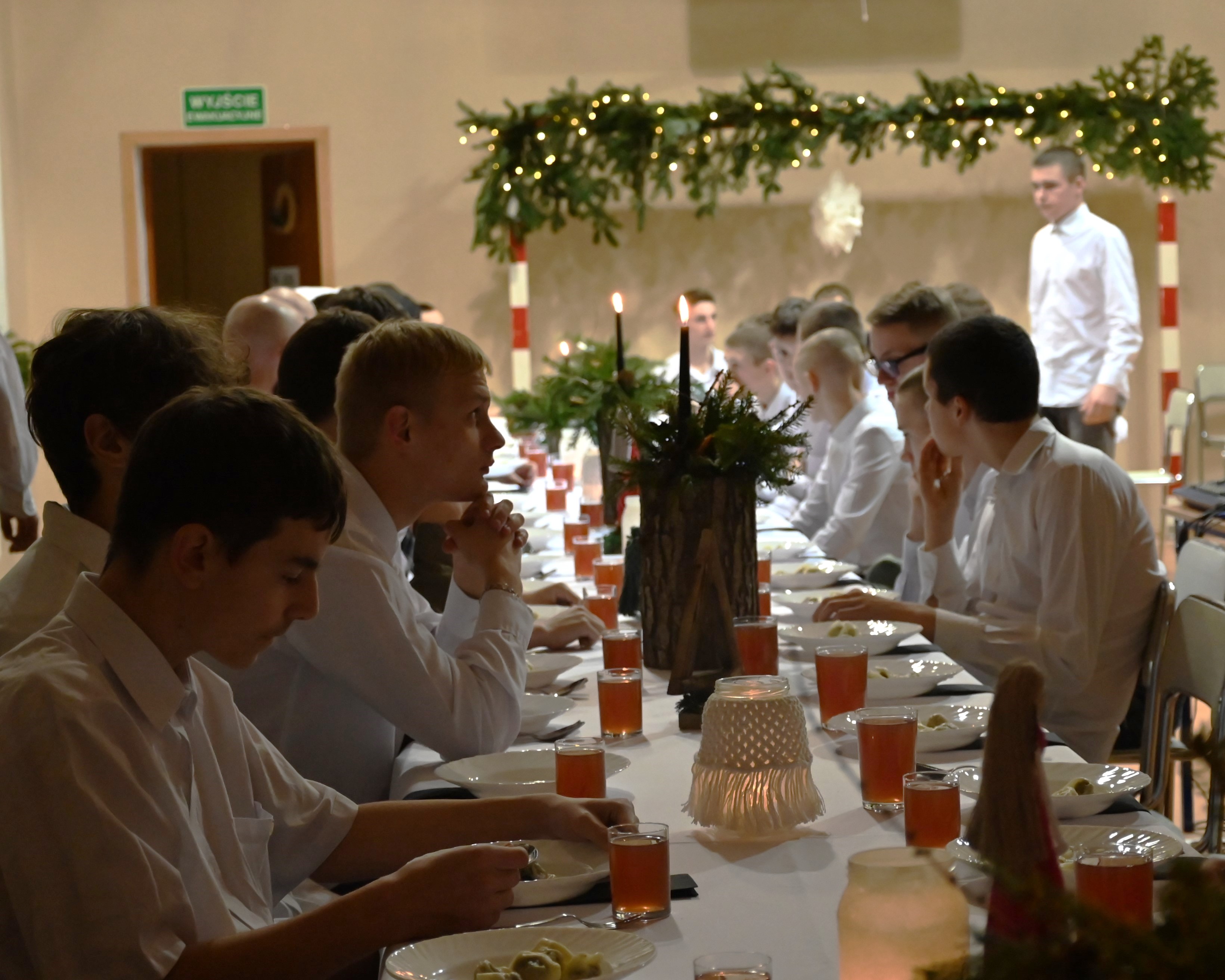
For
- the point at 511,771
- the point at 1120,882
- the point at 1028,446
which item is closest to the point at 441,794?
the point at 511,771

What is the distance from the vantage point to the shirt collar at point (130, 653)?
121 cm

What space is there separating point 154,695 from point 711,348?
22.1 ft

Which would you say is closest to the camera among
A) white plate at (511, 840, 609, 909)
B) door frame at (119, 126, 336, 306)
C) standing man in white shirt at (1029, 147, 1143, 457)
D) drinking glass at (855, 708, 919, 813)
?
white plate at (511, 840, 609, 909)

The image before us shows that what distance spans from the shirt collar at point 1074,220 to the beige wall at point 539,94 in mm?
1065

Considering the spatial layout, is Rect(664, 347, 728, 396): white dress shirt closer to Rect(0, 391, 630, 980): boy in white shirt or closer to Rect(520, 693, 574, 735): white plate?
Rect(520, 693, 574, 735): white plate

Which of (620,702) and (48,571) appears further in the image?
(620,702)

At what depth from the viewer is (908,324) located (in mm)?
3986

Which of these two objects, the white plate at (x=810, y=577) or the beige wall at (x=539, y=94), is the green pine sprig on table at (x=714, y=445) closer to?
the white plate at (x=810, y=577)

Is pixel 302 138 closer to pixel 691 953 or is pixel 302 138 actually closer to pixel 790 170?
pixel 790 170

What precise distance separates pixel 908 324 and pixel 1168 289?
17.9ft

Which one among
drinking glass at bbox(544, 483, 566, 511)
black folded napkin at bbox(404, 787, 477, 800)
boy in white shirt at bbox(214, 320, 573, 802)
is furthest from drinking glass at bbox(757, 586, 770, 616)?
drinking glass at bbox(544, 483, 566, 511)

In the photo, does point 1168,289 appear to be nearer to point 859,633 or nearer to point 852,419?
point 852,419

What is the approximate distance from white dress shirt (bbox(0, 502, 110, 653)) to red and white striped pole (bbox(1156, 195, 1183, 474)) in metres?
8.00

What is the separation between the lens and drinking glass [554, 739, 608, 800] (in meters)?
1.63
